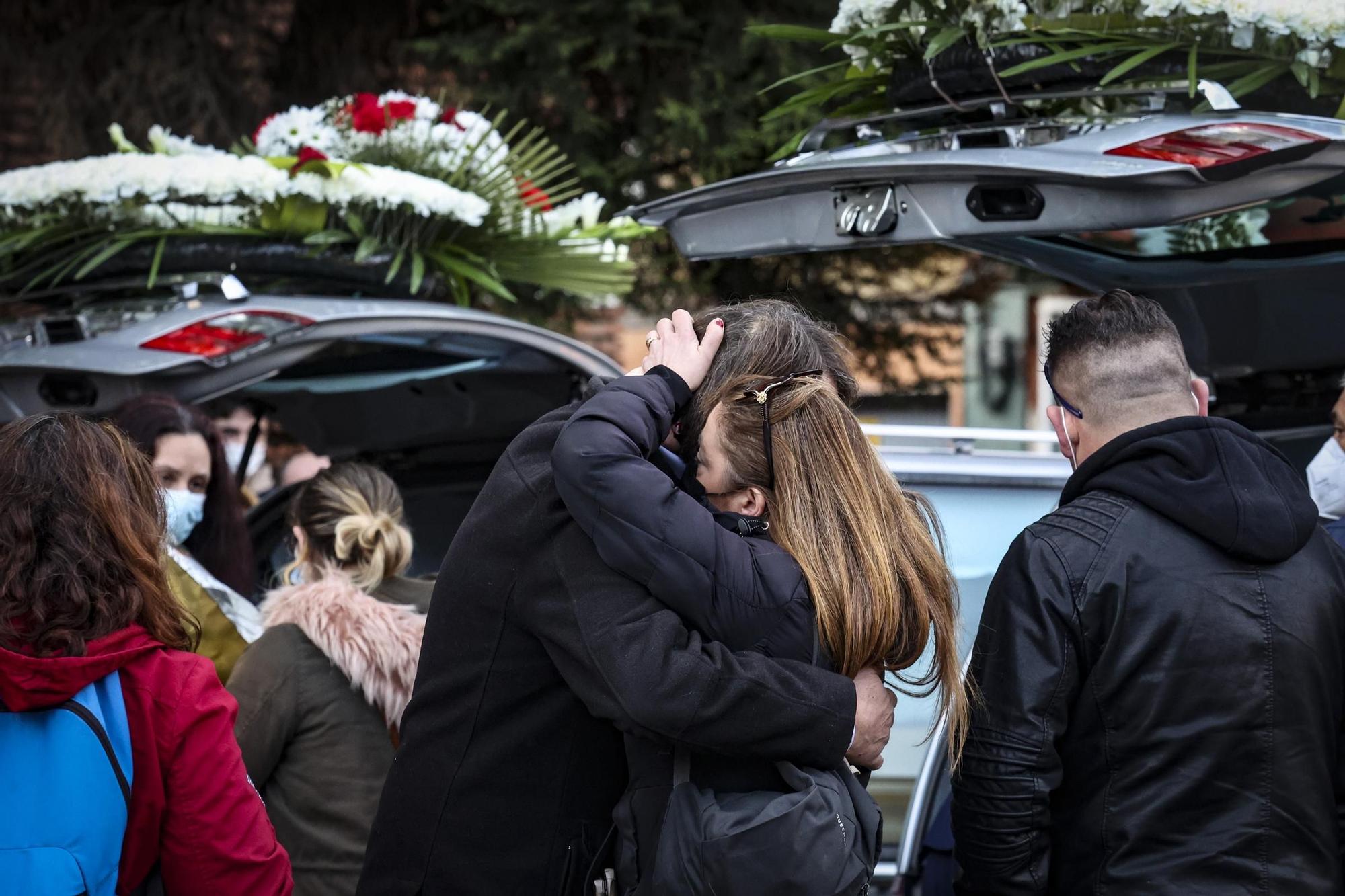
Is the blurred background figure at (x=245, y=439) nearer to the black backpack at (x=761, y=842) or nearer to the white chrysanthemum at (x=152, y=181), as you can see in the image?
the white chrysanthemum at (x=152, y=181)

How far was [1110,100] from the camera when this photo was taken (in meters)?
3.22

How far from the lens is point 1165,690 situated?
2352mm

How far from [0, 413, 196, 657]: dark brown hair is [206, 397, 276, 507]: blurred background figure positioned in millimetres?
2266

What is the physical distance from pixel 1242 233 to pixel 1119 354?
1.25m

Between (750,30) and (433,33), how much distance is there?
18.8 feet

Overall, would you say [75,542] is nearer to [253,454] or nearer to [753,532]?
[753,532]

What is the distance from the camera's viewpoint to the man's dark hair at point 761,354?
222 cm

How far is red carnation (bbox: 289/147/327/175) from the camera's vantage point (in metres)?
4.12

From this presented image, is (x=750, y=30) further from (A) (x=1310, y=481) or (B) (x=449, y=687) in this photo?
(B) (x=449, y=687)

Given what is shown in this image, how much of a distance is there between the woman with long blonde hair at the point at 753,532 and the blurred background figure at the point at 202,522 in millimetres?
1495

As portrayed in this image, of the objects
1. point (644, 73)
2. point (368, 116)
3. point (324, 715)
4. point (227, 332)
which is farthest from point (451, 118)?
point (644, 73)

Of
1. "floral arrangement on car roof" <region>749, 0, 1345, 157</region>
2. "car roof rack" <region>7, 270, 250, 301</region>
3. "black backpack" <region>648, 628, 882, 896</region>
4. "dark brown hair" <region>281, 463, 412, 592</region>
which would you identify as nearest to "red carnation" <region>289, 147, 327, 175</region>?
"car roof rack" <region>7, 270, 250, 301</region>

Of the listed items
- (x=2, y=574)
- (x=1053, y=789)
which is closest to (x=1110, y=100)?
(x=1053, y=789)

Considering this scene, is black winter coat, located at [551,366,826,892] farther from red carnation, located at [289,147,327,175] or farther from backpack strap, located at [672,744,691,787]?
red carnation, located at [289,147,327,175]
